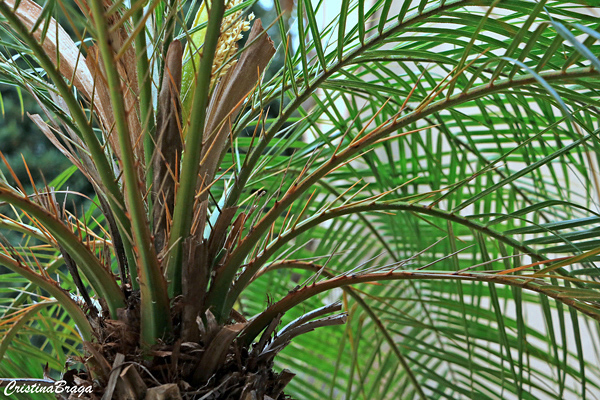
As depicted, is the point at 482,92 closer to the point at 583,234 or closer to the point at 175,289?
the point at 583,234

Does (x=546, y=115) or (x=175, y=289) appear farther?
(x=546, y=115)

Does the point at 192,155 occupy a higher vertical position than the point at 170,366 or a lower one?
higher

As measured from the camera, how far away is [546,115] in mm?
568

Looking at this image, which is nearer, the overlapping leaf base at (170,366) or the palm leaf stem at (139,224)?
the palm leaf stem at (139,224)

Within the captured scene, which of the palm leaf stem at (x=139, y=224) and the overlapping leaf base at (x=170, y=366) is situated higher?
the palm leaf stem at (x=139, y=224)

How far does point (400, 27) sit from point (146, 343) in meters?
0.32

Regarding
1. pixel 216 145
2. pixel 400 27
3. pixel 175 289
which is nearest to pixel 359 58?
pixel 400 27

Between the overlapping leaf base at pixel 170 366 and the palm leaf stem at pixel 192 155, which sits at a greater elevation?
the palm leaf stem at pixel 192 155

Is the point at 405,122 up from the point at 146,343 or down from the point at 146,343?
up

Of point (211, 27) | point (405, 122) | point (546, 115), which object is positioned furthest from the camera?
point (546, 115)

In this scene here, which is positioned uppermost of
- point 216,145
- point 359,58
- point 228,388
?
point 359,58

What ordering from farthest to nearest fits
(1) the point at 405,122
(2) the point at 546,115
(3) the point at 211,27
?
(2) the point at 546,115 → (1) the point at 405,122 → (3) the point at 211,27

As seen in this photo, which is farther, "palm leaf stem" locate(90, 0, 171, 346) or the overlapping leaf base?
the overlapping leaf base

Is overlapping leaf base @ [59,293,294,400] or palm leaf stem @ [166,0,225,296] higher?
palm leaf stem @ [166,0,225,296]
